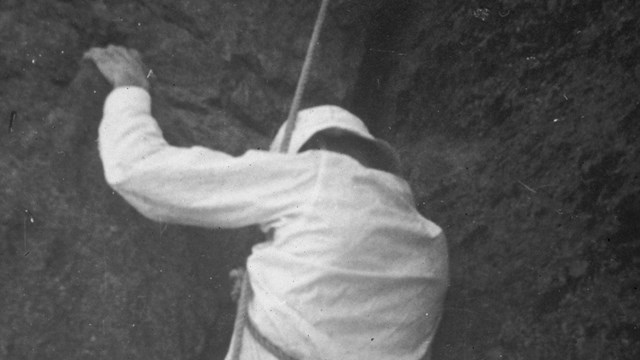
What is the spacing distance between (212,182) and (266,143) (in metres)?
0.84

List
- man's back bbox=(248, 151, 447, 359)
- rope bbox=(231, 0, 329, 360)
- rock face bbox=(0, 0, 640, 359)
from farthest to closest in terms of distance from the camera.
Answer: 1. rock face bbox=(0, 0, 640, 359)
2. rope bbox=(231, 0, 329, 360)
3. man's back bbox=(248, 151, 447, 359)

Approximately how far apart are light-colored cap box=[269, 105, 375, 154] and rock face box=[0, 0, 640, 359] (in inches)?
21.5

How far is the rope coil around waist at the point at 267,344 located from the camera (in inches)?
65.5

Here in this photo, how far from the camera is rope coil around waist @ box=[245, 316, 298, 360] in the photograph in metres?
1.66

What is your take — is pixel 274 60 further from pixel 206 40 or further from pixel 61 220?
pixel 61 220

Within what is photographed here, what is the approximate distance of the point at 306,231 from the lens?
63.2 inches

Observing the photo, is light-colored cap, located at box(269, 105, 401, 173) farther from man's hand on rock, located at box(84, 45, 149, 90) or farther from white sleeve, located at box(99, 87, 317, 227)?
man's hand on rock, located at box(84, 45, 149, 90)

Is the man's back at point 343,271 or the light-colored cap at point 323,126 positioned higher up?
the light-colored cap at point 323,126

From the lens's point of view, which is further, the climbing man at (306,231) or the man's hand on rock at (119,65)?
the man's hand on rock at (119,65)

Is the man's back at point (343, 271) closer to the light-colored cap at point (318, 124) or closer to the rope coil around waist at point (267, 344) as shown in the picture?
Result: the rope coil around waist at point (267, 344)

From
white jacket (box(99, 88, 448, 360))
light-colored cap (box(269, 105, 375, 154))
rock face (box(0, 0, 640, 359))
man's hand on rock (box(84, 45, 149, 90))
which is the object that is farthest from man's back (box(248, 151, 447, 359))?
man's hand on rock (box(84, 45, 149, 90))

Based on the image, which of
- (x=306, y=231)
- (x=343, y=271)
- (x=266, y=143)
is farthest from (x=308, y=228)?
(x=266, y=143)

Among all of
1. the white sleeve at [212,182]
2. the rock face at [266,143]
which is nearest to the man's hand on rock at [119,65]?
the rock face at [266,143]

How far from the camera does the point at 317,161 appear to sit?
1.67 metres
